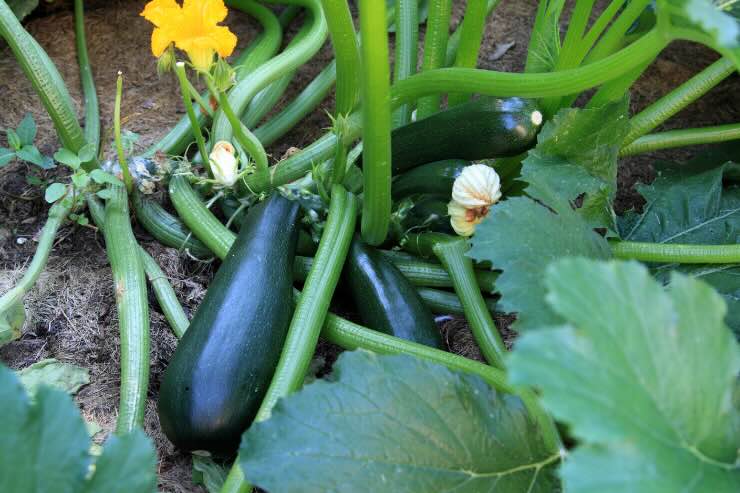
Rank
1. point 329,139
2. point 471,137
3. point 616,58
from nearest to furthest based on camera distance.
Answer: point 616,58, point 471,137, point 329,139

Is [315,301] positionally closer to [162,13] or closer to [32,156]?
[162,13]

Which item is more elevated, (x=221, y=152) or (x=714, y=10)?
(x=714, y=10)

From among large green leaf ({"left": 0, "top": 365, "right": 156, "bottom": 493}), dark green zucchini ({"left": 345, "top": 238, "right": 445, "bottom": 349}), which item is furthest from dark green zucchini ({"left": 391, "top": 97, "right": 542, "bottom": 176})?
large green leaf ({"left": 0, "top": 365, "right": 156, "bottom": 493})

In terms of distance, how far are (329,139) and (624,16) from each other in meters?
0.75

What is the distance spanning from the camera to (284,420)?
1229mm

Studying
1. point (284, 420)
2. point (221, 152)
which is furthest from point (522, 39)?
point (284, 420)

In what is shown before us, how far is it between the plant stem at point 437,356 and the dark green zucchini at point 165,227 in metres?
0.46

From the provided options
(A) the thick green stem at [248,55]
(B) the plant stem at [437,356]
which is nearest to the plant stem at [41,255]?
(A) the thick green stem at [248,55]

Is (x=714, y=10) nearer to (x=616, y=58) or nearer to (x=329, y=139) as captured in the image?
(x=616, y=58)

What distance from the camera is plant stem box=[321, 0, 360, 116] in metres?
1.63

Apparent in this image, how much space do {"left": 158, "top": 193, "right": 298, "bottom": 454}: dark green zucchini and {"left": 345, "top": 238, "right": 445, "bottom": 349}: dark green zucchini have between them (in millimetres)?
170

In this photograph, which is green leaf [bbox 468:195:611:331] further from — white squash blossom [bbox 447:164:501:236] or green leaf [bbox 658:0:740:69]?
green leaf [bbox 658:0:740:69]

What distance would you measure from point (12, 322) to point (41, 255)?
0.57 ft

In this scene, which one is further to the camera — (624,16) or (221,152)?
(221,152)
